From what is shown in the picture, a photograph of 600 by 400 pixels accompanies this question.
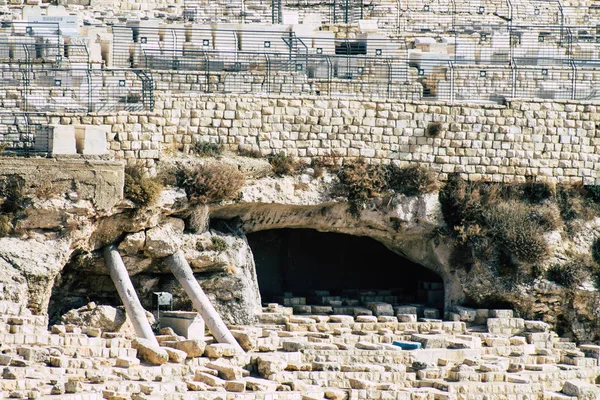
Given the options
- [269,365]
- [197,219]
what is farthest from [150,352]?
[197,219]

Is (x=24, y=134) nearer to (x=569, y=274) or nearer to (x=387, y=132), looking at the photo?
(x=387, y=132)

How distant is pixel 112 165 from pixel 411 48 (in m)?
10.3

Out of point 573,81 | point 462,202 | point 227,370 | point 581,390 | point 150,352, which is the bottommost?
point 581,390

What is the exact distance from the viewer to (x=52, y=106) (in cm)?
3269

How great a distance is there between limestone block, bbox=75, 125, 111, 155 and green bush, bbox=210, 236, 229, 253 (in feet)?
9.36

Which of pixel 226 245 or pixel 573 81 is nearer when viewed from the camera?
pixel 226 245

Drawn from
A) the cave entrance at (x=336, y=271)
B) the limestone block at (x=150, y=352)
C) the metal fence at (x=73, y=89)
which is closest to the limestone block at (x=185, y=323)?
the limestone block at (x=150, y=352)

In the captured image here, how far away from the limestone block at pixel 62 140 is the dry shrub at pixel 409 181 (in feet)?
22.0

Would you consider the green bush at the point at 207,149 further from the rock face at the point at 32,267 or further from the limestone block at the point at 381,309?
the limestone block at the point at 381,309

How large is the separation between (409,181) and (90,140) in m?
6.74

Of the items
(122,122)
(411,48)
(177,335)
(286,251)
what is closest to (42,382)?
(177,335)

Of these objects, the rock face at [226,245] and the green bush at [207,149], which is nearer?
the rock face at [226,245]

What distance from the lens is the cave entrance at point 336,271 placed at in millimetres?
35562

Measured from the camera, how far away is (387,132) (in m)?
34.5
